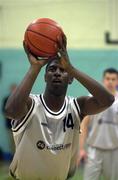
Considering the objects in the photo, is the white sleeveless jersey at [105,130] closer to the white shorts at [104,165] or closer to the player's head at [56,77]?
the white shorts at [104,165]

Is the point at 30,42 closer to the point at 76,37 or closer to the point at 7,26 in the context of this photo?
the point at 76,37

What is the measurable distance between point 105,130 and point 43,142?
2.78 m

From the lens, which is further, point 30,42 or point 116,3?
point 116,3

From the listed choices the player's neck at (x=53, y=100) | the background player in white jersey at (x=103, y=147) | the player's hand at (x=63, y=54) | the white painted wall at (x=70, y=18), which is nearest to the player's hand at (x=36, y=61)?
the player's hand at (x=63, y=54)

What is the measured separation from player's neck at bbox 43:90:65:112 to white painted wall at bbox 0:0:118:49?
20.6 feet

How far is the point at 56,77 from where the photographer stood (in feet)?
11.0

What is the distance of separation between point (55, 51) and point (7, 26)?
298 inches

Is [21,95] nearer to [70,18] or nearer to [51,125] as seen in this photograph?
[51,125]

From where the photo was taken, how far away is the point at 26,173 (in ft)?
11.3

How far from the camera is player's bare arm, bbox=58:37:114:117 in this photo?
3176 millimetres

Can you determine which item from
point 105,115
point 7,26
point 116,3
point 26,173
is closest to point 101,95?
point 26,173

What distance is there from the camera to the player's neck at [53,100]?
3453 millimetres

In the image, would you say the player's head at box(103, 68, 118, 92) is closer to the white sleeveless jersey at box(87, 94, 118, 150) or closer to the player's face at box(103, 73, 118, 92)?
the player's face at box(103, 73, 118, 92)

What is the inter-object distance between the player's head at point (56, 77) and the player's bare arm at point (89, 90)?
13 centimetres
